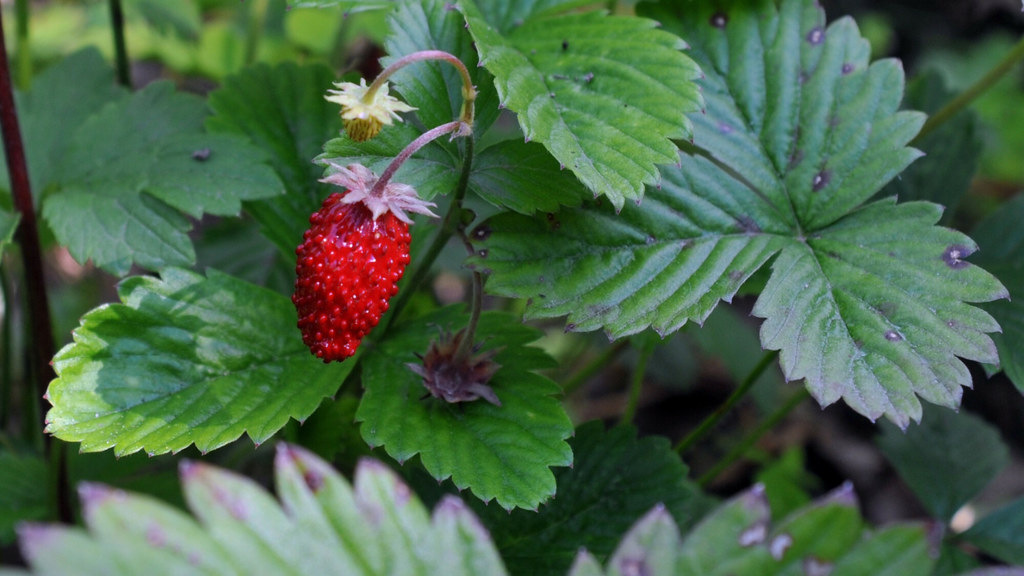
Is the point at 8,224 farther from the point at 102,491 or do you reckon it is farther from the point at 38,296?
the point at 102,491

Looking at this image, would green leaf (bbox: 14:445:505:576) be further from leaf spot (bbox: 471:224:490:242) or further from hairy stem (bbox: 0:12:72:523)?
hairy stem (bbox: 0:12:72:523)

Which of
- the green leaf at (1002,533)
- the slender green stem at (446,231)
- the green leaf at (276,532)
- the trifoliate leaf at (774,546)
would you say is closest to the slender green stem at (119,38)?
the slender green stem at (446,231)

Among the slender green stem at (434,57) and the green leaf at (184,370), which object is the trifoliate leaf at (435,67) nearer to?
the slender green stem at (434,57)

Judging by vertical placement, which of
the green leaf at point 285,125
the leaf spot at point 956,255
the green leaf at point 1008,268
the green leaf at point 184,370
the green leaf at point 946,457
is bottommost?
the green leaf at point 946,457

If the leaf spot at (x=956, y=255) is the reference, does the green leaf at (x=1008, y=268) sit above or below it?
below

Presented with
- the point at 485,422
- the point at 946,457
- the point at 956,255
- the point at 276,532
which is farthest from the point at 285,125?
the point at 946,457

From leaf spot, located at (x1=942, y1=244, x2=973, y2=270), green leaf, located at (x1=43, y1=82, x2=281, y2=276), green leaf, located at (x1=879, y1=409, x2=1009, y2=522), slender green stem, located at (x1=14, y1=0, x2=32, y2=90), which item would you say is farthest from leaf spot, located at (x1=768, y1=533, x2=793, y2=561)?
slender green stem, located at (x1=14, y1=0, x2=32, y2=90)

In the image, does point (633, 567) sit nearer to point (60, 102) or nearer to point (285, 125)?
point (285, 125)
